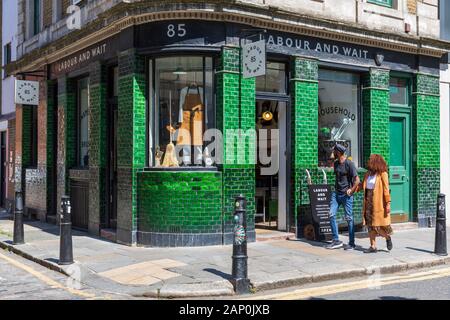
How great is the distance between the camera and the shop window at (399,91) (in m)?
13.4

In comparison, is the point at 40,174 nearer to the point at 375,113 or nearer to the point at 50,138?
the point at 50,138

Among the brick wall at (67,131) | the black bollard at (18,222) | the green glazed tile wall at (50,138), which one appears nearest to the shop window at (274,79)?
the brick wall at (67,131)

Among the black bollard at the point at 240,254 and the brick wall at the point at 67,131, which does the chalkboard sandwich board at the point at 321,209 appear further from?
the brick wall at the point at 67,131

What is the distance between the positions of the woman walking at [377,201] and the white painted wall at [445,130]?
5359 millimetres

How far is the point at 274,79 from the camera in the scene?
11.7 meters

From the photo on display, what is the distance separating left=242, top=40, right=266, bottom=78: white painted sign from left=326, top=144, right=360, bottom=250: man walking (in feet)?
6.74

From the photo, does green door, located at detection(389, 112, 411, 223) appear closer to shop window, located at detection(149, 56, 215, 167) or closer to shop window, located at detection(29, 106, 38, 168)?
shop window, located at detection(149, 56, 215, 167)

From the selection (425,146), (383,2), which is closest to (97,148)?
(383,2)

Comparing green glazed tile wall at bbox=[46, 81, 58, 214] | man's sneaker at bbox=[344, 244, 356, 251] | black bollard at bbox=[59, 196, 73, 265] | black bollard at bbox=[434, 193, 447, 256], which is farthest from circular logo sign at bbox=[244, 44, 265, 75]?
green glazed tile wall at bbox=[46, 81, 58, 214]

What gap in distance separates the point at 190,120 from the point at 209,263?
326 cm

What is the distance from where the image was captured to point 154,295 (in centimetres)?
722

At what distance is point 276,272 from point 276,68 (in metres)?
5.07
